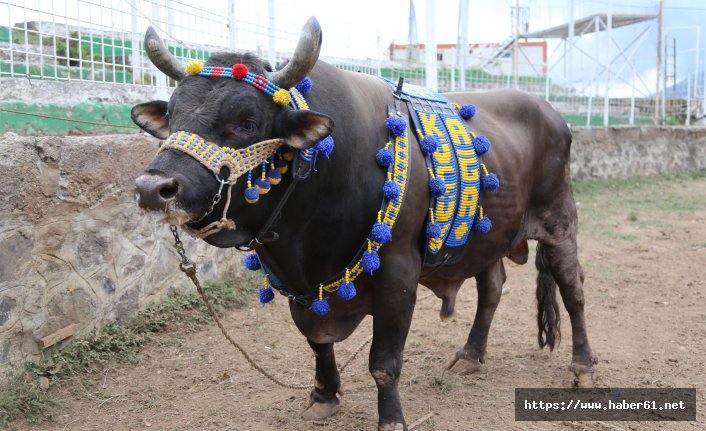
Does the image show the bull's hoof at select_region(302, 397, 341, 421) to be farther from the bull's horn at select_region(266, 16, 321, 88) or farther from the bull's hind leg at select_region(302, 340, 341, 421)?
the bull's horn at select_region(266, 16, 321, 88)

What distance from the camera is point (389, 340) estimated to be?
326 cm

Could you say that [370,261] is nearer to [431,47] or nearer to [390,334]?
[390,334]

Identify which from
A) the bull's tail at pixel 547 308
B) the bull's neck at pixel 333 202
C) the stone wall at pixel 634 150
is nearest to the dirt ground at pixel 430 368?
the bull's tail at pixel 547 308

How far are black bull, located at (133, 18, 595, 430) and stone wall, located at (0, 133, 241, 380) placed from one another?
1289 mm

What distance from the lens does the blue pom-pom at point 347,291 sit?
3.12 m

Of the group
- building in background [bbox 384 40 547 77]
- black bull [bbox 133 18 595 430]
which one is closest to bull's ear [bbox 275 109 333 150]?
black bull [bbox 133 18 595 430]

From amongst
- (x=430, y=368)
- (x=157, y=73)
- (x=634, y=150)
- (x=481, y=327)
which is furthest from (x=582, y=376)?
(x=634, y=150)

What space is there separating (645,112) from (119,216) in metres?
17.3

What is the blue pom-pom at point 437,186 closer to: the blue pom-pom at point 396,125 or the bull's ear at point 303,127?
the blue pom-pom at point 396,125

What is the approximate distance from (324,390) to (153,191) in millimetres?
1870

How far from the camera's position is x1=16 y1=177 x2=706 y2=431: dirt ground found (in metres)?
3.83

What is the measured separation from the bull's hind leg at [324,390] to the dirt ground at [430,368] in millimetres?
63

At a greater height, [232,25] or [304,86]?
[232,25]

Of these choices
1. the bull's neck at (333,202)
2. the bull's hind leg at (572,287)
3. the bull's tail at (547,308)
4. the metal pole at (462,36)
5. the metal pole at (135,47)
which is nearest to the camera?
the bull's neck at (333,202)
